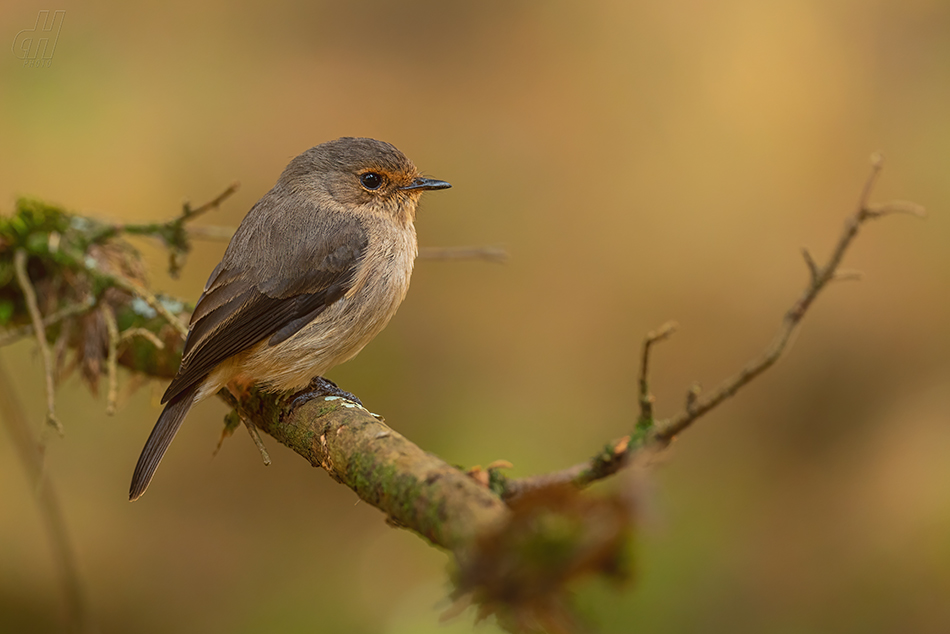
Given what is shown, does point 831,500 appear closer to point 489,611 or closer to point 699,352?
point 699,352

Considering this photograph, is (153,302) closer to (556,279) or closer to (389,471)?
(389,471)

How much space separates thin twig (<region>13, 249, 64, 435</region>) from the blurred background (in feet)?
7.70

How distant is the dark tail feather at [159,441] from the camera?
9.59 feet

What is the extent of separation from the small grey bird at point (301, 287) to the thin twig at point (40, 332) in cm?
36

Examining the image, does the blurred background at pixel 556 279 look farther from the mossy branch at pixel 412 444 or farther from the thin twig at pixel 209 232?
the mossy branch at pixel 412 444

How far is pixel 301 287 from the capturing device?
10.6 ft

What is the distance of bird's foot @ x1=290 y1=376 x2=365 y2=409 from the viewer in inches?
108

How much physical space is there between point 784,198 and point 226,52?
4.82m

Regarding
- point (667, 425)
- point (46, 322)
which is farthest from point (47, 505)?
point (667, 425)

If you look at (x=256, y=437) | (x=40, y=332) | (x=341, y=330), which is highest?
(x=40, y=332)

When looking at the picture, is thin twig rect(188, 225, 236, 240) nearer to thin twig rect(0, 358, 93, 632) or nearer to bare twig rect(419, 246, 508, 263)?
bare twig rect(419, 246, 508, 263)

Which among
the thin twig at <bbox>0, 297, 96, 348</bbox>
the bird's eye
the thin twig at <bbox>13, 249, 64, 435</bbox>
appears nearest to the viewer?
the thin twig at <bbox>13, 249, 64, 435</bbox>

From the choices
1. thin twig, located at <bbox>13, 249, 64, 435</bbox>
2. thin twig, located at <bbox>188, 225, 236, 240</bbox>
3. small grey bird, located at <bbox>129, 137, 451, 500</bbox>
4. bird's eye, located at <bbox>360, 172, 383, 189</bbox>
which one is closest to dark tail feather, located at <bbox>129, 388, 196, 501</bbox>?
small grey bird, located at <bbox>129, 137, 451, 500</bbox>

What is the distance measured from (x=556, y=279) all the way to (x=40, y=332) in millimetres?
4291
